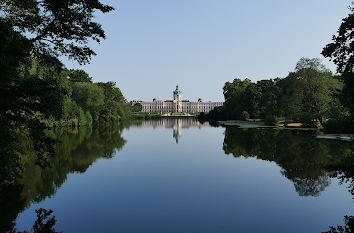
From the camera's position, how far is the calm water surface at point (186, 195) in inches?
356

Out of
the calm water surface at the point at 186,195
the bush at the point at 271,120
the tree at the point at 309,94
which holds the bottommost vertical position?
the calm water surface at the point at 186,195

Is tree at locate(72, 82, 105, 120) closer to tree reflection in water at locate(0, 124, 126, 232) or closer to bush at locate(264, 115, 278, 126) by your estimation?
bush at locate(264, 115, 278, 126)

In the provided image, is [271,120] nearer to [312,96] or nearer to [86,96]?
[312,96]

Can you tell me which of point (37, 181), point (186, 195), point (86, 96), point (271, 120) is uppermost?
point (86, 96)

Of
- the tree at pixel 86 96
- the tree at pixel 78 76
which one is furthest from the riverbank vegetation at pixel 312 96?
the tree at pixel 78 76

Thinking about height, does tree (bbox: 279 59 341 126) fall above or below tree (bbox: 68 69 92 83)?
below

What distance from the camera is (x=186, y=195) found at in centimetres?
1209

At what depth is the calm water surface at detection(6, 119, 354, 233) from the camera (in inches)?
356

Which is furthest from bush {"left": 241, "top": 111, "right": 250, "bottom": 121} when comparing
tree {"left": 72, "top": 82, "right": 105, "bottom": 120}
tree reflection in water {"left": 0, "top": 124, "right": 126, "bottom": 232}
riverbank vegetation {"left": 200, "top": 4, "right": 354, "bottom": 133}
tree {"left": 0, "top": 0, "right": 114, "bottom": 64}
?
tree {"left": 0, "top": 0, "right": 114, "bottom": 64}

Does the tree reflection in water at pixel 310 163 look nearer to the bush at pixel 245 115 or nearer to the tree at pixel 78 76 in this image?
the bush at pixel 245 115

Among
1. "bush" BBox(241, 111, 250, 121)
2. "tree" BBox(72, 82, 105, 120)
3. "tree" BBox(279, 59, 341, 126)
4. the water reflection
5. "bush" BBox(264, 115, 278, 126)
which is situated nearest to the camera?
the water reflection

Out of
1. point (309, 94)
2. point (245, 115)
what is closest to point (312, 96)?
point (309, 94)

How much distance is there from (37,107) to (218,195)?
26.6 feet

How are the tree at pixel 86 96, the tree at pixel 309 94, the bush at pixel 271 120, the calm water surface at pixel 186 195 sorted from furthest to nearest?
the tree at pixel 86 96 < the bush at pixel 271 120 < the tree at pixel 309 94 < the calm water surface at pixel 186 195
